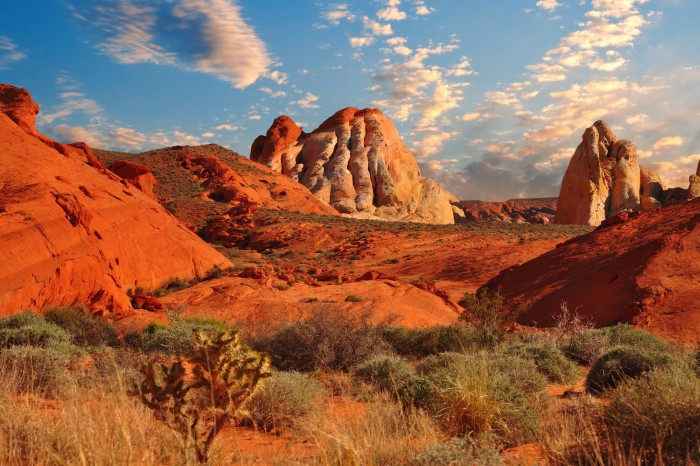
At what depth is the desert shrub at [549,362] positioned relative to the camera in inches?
361

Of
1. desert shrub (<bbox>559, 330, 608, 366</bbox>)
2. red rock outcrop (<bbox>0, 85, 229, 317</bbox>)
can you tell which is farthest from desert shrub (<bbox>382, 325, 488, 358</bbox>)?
red rock outcrop (<bbox>0, 85, 229, 317</bbox>)

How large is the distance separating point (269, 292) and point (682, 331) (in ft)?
38.4

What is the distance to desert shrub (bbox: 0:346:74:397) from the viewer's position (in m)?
6.86

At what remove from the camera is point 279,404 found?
20.3 feet

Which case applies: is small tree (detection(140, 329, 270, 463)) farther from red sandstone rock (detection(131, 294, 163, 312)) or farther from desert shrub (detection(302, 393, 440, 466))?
red sandstone rock (detection(131, 294, 163, 312))

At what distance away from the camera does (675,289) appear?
53.1 feet

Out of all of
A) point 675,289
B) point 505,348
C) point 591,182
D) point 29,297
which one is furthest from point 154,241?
point 591,182

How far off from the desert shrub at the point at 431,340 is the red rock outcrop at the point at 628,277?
17.1ft

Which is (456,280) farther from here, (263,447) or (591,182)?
(591,182)

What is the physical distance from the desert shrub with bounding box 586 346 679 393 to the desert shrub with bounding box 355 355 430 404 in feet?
8.72

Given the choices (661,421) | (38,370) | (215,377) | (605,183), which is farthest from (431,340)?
(605,183)

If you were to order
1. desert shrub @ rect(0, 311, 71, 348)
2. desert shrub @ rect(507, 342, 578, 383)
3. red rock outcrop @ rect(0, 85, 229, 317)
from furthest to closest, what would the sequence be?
red rock outcrop @ rect(0, 85, 229, 317), desert shrub @ rect(0, 311, 71, 348), desert shrub @ rect(507, 342, 578, 383)

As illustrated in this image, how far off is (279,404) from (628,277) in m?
14.7

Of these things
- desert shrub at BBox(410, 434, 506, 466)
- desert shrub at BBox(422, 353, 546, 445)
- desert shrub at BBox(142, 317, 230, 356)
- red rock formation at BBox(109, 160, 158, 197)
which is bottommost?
desert shrub at BBox(142, 317, 230, 356)
